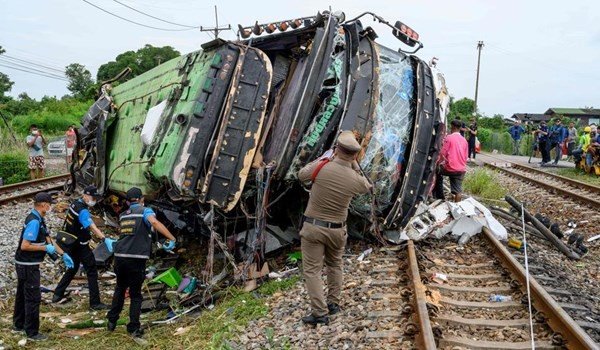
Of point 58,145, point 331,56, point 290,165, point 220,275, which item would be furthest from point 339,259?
point 58,145

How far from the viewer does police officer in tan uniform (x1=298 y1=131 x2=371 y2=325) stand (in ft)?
15.4

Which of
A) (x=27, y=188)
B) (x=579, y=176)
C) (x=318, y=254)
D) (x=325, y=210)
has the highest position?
(x=325, y=210)

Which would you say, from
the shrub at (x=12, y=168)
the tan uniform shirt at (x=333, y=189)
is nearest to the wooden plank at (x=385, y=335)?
the tan uniform shirt at (x=333, y=189)

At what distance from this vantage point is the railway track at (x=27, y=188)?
40.7 ft

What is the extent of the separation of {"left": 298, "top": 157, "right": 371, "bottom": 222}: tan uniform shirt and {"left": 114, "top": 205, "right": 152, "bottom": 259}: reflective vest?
1.82 meters

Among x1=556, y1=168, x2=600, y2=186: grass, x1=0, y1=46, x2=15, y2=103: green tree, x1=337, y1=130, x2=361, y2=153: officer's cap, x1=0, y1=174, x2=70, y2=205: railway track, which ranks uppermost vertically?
x1=0, y1=46, x2=15, y2=103: green tree

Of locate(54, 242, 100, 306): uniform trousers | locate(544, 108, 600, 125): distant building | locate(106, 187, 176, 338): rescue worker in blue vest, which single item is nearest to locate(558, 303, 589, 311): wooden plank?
locate(106, 187, 176, 338): rescue worker in blue vest

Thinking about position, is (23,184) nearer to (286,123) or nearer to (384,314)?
(286,123)

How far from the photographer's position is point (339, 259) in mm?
4930

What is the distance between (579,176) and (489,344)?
13.7 meters

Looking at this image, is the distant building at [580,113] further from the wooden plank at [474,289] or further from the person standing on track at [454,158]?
the wooden plank at [474,289]

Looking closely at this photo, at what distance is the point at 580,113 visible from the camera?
236 ft

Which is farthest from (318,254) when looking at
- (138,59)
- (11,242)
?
(138,59)

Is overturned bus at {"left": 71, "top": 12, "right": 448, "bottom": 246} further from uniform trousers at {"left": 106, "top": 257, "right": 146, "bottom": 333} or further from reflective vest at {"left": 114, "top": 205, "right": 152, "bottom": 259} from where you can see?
uniform trousers at {"left": 106, "top": 257, "right": 146, "bottom": 333}
